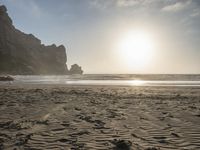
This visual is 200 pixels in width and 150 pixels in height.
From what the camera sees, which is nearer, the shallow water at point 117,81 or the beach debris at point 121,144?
the beach debris at point 121,144

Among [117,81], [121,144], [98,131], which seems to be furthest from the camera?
[117,81]

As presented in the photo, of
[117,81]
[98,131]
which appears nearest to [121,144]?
[98,131]

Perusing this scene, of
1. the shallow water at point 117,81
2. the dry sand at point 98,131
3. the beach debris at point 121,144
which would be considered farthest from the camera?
the shallow water at point 117,81

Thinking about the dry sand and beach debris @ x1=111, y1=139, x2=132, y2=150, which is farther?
the dry sand

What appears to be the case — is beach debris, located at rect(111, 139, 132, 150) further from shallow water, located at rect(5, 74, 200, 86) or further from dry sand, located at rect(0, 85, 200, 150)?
shallow water, located at rect(5, 74, 200, 86)

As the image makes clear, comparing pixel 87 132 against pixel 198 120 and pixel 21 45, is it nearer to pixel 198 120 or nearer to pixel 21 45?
pixel 198 120

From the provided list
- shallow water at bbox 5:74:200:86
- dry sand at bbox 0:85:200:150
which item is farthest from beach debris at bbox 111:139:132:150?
shallow water at bbox 5:74:200:86

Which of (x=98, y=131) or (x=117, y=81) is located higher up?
(x=117, y=81)

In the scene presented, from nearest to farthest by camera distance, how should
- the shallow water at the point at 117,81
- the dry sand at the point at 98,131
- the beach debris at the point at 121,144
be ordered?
the beach debris at the point at 121,144 → the dry sand at the point at 98,131 → the shallow water at the point at 117,81

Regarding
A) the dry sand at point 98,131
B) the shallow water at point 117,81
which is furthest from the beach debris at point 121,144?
the shallow water at point 117,81

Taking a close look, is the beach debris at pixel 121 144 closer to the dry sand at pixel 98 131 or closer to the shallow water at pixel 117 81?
the dry sand at pixel 98 131

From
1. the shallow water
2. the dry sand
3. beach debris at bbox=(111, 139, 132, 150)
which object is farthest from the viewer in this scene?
the shallow water

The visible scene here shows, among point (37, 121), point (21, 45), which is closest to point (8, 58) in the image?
point (21, 45)

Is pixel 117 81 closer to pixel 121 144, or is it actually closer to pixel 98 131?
pixel 98 131
